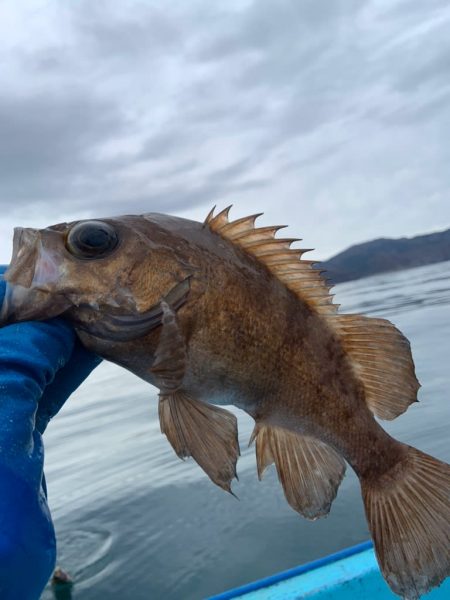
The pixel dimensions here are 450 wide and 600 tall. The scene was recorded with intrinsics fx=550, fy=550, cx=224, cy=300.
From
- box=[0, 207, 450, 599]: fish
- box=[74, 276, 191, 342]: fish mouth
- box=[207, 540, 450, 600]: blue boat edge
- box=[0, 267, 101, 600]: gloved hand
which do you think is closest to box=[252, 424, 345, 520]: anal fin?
box=[0, 207, 450, 599]: fish

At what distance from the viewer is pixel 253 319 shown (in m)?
2.19

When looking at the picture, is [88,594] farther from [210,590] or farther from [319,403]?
[319,403]

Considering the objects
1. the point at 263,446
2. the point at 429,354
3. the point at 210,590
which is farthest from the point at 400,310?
the point at 263,446

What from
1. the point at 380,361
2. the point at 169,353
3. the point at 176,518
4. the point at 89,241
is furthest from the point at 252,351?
the point at 176,518

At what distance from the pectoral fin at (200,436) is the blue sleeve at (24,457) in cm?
47

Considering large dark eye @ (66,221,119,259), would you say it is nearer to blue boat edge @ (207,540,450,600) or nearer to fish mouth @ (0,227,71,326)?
fish mouth @ (0,227,71,326)

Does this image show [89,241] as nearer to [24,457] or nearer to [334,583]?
[24,457]

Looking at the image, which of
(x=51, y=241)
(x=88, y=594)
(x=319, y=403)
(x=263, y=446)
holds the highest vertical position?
(x=51, y=241)

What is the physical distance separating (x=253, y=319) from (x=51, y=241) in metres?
0.83

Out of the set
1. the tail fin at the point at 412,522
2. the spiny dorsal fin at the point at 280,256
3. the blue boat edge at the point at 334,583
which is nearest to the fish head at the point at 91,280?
the spiny dorsal fin at the point at 280,256

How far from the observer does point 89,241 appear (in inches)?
80.4

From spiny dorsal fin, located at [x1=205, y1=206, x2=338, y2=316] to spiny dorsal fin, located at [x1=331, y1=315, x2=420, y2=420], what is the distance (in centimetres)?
13

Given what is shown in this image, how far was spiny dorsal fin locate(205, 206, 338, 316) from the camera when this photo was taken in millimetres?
2346

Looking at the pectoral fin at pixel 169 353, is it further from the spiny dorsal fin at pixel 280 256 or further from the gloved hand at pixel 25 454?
the spiny dorsal fin at pixel 280 256
